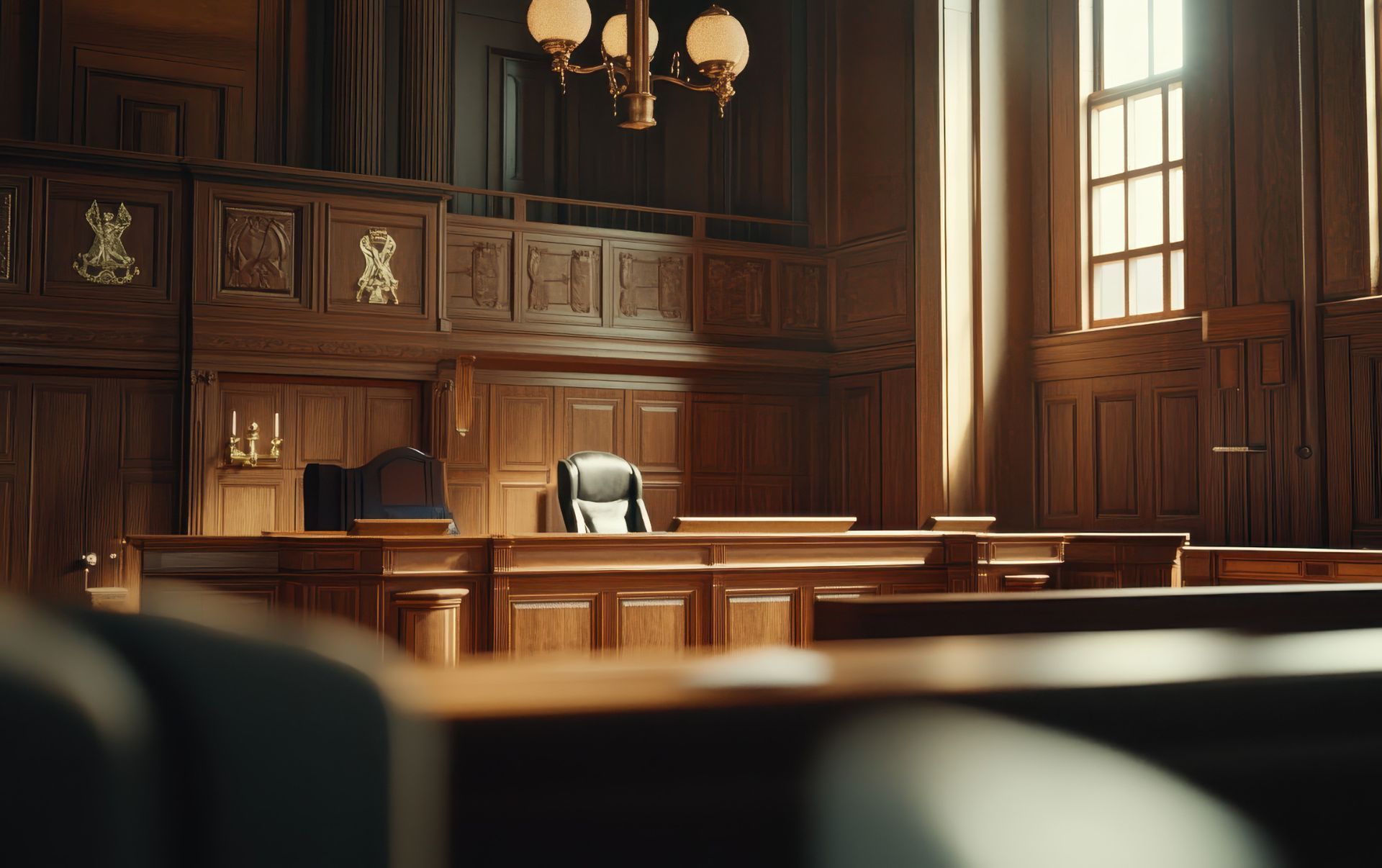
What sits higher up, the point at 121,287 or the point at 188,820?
the point at 121,287

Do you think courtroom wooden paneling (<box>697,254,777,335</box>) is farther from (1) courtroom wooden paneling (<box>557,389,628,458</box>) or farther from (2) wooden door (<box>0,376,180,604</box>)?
(2) wooden door (<box>0,376,180,604</box>)

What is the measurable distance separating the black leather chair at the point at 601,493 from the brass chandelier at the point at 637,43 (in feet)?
7.89

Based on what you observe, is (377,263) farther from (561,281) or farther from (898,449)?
(898,449)

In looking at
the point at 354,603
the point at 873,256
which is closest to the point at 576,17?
the point at 354,603

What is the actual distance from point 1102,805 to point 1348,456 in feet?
27.4

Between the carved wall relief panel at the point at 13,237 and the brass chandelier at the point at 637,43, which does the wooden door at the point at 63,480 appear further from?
the brass chandelier at the point at 637,43

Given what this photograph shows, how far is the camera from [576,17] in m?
6.22

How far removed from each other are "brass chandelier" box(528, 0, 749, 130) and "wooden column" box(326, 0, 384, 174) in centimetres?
412

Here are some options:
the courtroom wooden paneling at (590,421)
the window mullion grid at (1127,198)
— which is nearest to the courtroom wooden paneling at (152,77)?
the courtroom wooden paneling at (590,421)

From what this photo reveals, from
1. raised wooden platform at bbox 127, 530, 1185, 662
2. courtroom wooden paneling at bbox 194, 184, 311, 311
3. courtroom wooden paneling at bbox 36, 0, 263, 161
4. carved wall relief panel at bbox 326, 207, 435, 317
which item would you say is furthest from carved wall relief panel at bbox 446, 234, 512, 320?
raised wooden platform at bbox 127, 530, 1185, 662

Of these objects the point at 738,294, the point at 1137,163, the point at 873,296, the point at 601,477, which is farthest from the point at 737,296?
the point at 601,477

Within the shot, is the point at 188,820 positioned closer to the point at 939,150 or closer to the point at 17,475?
the point at 17,475

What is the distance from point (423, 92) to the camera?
10680 mm

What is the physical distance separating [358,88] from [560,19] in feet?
15.5
